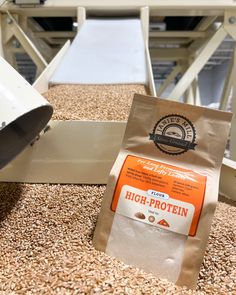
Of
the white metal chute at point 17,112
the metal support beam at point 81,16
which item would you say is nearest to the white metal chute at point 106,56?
the metal support beam at point 81,16

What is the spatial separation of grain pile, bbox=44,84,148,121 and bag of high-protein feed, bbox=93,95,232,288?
28 centimetres

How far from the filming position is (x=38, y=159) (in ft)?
2.76

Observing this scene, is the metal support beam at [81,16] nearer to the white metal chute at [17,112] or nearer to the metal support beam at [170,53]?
the white metal chute at [17,112]

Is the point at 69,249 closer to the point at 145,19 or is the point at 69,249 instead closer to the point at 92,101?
the point at 92,101

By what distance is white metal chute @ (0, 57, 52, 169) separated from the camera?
61cm

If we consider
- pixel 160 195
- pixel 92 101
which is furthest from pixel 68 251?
pixel 92 101

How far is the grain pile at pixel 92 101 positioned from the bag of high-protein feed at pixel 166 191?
279 mm

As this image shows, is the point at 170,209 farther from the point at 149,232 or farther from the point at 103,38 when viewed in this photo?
the point at 103,38

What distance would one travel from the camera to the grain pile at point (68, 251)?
0.55m

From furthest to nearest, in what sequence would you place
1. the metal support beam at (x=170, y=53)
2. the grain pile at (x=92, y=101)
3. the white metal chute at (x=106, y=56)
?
the metal support beam at (x=170, y=53) < the white metal chute at (x=106, y=56) < the grain pile at (x=92, y=101)

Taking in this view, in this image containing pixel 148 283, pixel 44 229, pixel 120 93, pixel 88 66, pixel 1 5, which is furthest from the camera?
pixel 1 5

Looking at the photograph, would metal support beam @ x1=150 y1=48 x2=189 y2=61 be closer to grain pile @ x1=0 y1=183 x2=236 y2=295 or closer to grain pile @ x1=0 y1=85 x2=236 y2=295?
grain pile @ x1=0 y1=85 x2=236 y2=295

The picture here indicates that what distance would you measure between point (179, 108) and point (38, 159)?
1.34ft

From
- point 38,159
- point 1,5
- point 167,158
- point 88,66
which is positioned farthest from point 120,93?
point 1,5
